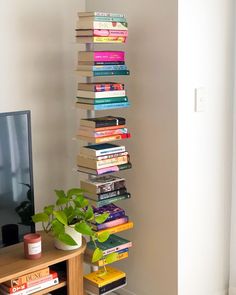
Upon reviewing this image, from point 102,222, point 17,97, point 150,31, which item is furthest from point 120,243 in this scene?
point 150,31

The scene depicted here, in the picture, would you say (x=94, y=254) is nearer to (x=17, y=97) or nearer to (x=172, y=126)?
(x=172, y=126)

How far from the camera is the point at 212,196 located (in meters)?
2.51

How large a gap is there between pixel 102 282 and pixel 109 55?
3.44ft

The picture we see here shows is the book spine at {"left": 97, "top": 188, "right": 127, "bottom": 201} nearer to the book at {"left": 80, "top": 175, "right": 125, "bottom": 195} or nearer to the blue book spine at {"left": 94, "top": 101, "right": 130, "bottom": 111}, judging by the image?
the book at {"left": 80, "top": 175, "right": 125, "bottom": 195}

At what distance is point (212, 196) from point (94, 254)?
0.70 meters

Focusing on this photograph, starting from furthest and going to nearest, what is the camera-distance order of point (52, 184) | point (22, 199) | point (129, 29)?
point (52, 184), point (129, 29), point (22, 199)

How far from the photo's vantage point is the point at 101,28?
2195 millimetres

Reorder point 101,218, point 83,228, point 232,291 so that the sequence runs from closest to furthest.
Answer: point 83,228
point 101,218
point 232,291

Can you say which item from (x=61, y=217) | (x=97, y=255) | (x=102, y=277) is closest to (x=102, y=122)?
(x=61, y=217)

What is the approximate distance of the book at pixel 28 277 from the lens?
76.6 inches

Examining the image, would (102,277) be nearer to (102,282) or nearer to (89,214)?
(102,282)

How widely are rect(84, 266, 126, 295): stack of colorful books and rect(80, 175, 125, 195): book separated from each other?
0.40 m

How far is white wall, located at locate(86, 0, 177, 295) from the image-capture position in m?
2.26

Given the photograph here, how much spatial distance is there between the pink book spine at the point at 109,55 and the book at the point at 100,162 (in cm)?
46
